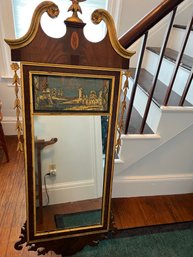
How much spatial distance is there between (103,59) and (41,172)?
66 centimetres

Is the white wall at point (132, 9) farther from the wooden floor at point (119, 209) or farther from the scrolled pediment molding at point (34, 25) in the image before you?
the wooden floor at point (119, 209)

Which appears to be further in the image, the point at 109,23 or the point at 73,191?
the point at 73,191

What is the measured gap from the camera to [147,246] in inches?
54.9

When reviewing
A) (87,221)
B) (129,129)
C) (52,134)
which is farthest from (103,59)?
(87,221)

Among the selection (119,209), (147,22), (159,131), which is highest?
(147,22)

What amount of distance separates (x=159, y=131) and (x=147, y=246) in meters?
0.80

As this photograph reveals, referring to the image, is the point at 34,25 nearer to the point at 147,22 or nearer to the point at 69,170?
the point at 147,22

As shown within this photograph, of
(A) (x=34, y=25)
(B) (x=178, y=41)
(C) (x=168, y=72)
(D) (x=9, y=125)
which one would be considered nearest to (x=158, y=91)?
(C) (x=168, y=72)

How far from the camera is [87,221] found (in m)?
1.17

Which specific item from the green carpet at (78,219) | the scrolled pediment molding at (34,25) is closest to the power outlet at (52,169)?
the green carpet at (78,219)

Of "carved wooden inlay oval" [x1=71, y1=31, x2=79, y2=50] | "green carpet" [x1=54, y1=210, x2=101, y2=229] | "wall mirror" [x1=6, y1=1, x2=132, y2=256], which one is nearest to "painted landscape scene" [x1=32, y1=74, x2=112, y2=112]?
"wall mirror" [x1=6, y1=1, x2=132, y2=256]

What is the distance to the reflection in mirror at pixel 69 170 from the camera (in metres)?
1.04

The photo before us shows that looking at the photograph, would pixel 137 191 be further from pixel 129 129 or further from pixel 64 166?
pixel 64 166

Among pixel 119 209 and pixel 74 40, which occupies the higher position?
pixel 74 40
